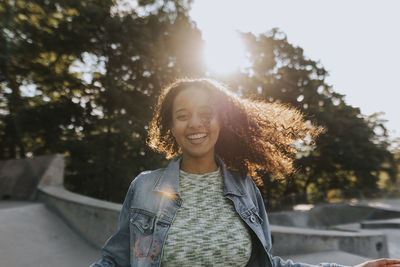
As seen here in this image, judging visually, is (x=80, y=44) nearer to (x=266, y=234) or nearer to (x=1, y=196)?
(x=1, y=196)

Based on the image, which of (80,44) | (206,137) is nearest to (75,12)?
(80,44)

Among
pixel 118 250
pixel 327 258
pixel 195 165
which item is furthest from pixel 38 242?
pixel 327 258

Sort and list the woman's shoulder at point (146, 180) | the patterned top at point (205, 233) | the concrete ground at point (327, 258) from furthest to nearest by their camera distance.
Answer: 1. the concrete ground at point (327, 258)
2. the woman's shoulder at point (146, 180)
3. the patterned top at point (205, 233)

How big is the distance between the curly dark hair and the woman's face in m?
0.09

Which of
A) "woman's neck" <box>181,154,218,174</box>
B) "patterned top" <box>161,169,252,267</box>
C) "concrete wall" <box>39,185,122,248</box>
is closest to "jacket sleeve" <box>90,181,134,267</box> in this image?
"patterned top" <box>161,169,252,267</box>

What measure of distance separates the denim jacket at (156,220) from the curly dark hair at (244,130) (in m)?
0.27

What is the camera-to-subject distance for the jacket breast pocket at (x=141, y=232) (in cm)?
149

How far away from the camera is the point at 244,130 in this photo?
208 cm

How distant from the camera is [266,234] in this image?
176 cm

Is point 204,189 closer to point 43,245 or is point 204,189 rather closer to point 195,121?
point 195,121

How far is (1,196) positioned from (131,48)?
352 inches

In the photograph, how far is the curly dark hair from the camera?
197 centimetres

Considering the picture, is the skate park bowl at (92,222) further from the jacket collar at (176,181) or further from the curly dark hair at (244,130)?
the jacket collar at (176,181)

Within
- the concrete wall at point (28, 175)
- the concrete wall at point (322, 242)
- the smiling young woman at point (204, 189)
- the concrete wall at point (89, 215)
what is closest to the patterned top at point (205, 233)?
the smiling young woman at point (204, 189)
